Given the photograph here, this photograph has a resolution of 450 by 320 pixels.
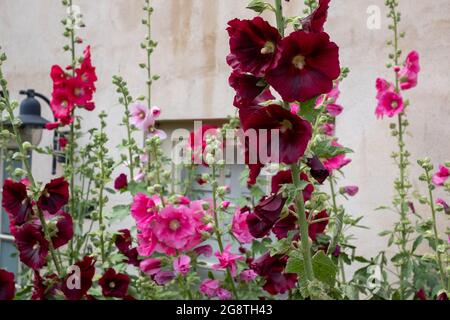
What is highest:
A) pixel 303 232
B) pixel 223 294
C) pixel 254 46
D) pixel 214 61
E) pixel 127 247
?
pixel 214 61

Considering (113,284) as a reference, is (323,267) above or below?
above

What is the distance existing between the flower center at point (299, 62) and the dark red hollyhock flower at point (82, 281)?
29.7 inches

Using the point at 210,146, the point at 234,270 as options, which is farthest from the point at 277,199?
the point at 234,270

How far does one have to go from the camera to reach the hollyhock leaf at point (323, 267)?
2.31 ft

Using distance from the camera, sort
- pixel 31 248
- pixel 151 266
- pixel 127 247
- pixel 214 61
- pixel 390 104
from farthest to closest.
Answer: pixel 214 61
pixel 390 104
pixel 127 247
pixel 151 266
pixel 31 248

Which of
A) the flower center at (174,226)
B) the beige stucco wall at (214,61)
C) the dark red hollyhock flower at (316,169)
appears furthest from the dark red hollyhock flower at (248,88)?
the beige stucco wall at (214,61)

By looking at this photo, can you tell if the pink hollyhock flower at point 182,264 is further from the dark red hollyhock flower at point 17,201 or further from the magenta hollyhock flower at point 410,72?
the magenta hollyhock flower at point 410,72

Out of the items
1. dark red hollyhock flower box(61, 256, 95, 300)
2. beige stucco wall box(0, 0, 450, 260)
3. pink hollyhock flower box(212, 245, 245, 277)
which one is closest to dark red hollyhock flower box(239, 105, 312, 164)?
pink hollyhock flower box(212, 245, 245, 277)

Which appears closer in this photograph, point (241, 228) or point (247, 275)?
point (241, 228)

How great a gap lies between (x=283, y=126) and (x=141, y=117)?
0.97m

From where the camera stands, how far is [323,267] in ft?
2.34

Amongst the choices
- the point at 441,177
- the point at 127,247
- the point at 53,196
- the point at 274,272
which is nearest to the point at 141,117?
the point at 127,247

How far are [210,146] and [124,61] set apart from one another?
1.81 m

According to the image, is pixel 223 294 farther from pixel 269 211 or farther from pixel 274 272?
pixel 269 211
